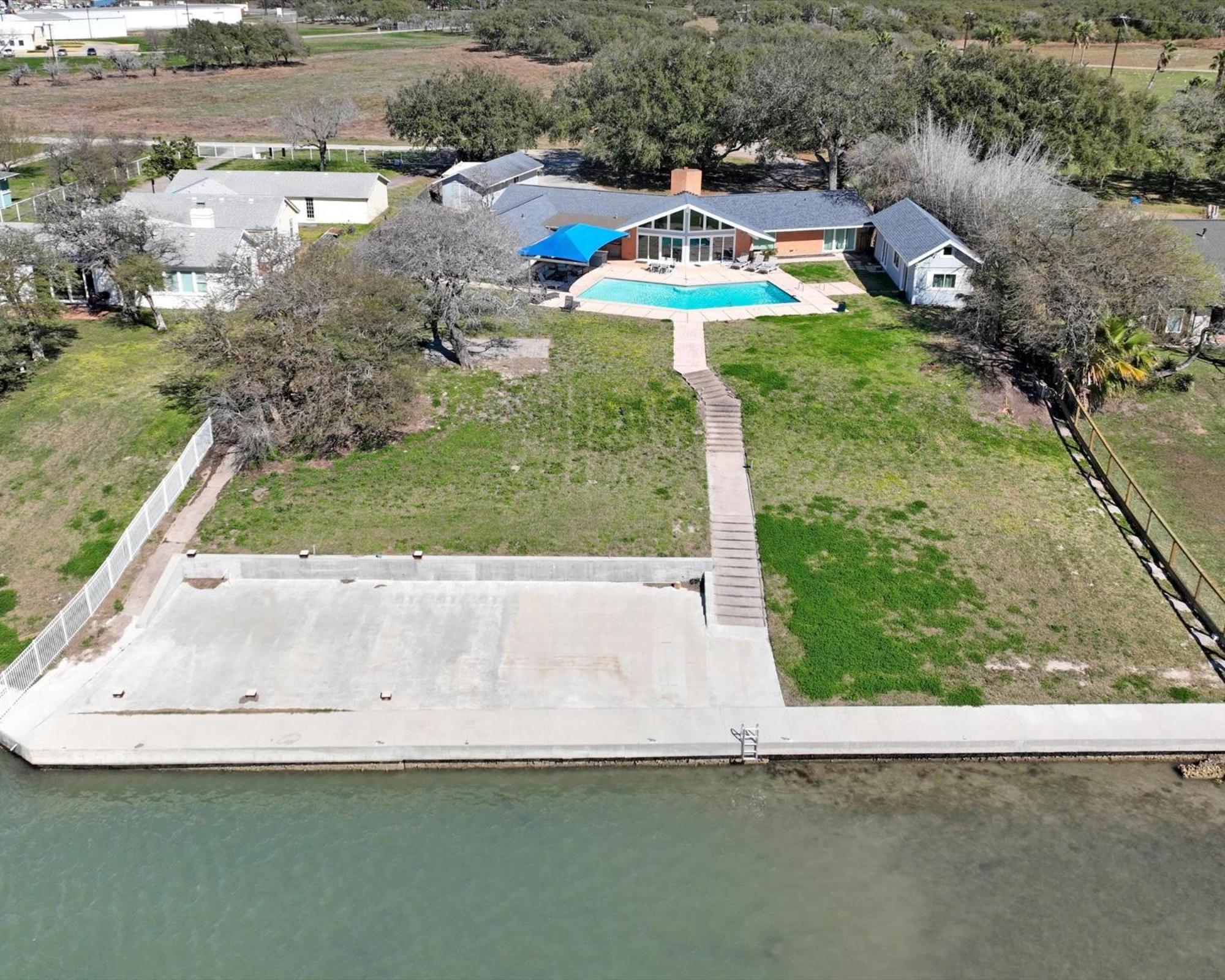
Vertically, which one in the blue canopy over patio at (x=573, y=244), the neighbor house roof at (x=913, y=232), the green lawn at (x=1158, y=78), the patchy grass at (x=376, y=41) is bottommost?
the blue canopy over patio at (x=573, y=244)

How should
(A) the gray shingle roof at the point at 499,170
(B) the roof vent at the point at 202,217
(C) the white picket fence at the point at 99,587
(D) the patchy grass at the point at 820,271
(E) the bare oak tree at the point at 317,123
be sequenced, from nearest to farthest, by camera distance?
(C) the white picket fence at the point at 99,587 < (B) the roof vent at the point at 202,217 < (D) the patchy grass at the point at 820,271 < (A) the gray shingle roof at the point at 499,170 < (E) the bare oak tree at the point at 317,123

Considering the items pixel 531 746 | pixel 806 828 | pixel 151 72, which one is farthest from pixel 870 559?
pixel 151 72

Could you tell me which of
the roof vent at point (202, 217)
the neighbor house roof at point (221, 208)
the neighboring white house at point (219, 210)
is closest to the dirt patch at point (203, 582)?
the neighboring white house at point (219, 210)

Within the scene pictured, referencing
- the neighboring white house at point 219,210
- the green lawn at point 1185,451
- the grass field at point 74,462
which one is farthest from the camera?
the neighboring white house at point 219,210

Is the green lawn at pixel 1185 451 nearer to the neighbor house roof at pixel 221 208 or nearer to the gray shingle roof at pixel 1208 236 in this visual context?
the gray shingle roof at pixel 1208 236

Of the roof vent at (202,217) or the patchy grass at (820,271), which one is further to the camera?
the patchy grass at (820,271)

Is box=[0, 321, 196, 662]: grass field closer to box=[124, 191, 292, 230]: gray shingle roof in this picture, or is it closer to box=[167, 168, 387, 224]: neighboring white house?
box=[124, 191, 292, 230]: gray shingle roof

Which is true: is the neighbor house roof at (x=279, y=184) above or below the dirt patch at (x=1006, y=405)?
above
